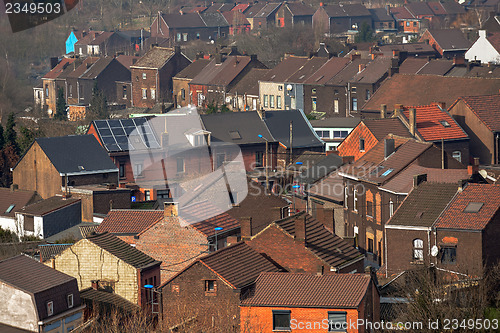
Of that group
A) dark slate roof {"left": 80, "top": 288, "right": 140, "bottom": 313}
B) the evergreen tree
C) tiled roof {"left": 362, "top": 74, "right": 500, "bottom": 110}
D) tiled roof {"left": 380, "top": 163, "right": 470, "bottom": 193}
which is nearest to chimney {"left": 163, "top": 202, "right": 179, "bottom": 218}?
dark slate roof {"left": 80, "top": 288, "right": 140, "bottom": 313}

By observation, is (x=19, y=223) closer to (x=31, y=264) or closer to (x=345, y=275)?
(x=31, y=264)

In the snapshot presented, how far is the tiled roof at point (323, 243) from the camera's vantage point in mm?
37781

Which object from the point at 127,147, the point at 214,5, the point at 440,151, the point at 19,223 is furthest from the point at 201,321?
the point at 214,5

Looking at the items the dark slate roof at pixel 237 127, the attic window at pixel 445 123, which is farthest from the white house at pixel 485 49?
the attic window at pixel 445 123

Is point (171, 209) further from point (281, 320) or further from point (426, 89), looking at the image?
point (426, 89)

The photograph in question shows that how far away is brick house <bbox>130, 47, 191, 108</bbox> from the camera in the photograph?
9962 cm

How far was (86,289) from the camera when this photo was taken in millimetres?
39375

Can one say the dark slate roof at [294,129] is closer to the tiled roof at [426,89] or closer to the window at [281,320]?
the tiled roof at [426,89]

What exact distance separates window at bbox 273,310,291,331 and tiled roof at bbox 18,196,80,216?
25.2 meters

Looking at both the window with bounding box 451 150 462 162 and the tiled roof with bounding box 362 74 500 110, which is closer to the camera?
the window with bounding box 451 150 462 162

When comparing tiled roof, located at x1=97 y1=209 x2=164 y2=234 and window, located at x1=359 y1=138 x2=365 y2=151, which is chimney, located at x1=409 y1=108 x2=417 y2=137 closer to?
window, located at x1=359 y1=138 x2=365 y2=151

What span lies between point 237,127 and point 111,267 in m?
31.8

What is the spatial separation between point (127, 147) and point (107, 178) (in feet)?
12.8

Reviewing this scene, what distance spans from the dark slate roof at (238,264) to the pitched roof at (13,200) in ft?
82.5
